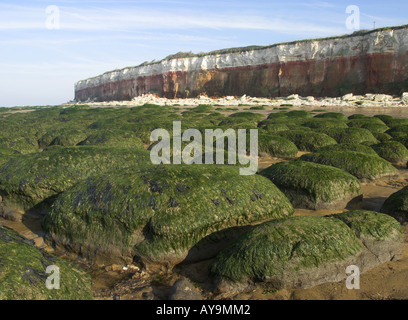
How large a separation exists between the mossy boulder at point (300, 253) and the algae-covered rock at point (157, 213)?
82 cm

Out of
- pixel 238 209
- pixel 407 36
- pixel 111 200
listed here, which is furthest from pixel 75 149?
pixel 407 36

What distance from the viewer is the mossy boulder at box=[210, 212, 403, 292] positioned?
4.49m

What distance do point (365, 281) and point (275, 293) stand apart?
1.23m

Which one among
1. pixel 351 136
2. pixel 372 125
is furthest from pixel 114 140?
pixel 372 125

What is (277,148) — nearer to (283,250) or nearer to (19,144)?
(283,250)

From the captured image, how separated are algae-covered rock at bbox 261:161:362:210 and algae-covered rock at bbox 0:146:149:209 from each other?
375 cm

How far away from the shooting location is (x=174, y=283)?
15.4 ft

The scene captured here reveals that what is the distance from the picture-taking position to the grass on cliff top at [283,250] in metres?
4.51

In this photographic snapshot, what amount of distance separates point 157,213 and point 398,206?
14.8 ft

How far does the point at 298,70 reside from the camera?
4425 centimetres

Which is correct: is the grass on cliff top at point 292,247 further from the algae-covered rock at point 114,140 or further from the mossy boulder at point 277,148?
the algae-covered rock at point 114,140

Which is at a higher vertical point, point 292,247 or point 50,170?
point 50,170

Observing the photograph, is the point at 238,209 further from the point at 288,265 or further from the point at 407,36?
the point at 407,36

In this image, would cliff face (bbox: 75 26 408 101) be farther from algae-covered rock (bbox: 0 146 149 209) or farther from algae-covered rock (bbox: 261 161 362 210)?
algae-covered rock (bbox: 0 146 149 209)
